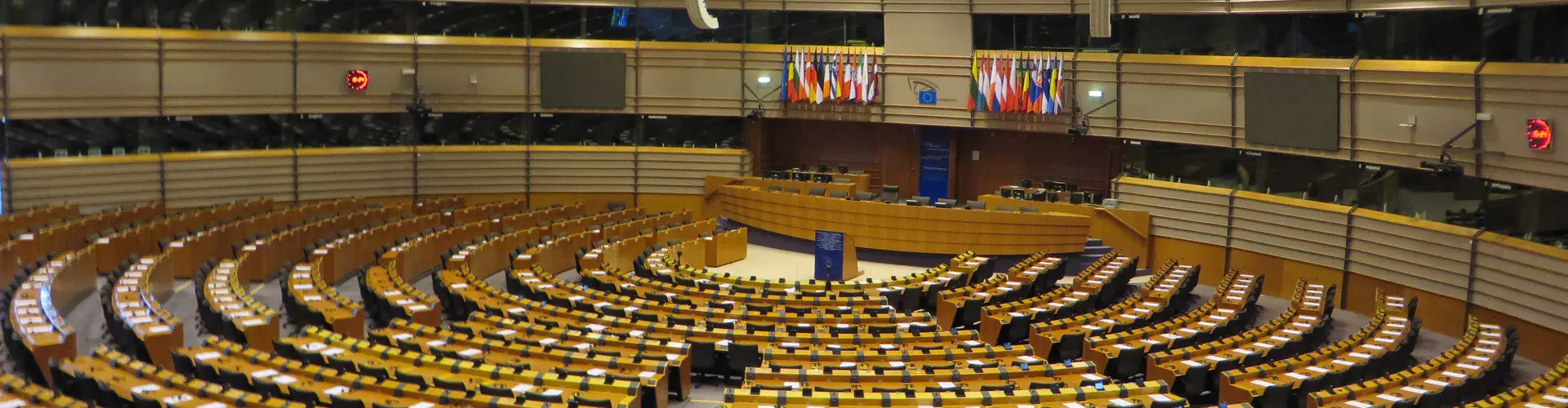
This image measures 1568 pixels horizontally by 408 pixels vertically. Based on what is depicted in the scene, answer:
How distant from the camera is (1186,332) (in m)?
18.7

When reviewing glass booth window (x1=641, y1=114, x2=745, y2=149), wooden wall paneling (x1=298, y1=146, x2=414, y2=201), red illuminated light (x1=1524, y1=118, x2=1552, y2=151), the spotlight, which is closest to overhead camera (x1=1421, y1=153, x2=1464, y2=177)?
the spotlight

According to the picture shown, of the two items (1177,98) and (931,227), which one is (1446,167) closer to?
(1177,98)

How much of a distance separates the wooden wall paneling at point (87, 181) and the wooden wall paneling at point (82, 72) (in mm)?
986

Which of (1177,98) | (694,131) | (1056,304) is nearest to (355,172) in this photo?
(694,131)

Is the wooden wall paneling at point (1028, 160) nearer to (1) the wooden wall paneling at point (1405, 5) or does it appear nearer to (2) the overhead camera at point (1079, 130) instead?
(2) the overhead camera at point (1079, 130)

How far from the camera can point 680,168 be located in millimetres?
32750

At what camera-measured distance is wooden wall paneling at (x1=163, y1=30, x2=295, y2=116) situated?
28.0 meters

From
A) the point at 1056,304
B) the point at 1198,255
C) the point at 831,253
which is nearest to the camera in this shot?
the point at 1056,304

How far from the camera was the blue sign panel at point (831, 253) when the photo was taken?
2517cm

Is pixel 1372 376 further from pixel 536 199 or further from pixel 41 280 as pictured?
pixel 536 199

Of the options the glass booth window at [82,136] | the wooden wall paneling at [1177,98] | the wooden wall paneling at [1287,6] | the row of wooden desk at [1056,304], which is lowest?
the row of wooden desk at [1056,304]

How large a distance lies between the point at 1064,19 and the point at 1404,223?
29.5 feet

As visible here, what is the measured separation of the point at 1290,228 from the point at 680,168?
14473 millimetres

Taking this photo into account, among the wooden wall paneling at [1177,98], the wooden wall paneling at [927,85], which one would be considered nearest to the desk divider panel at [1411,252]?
the wooden wall paneling at [1177,98]
